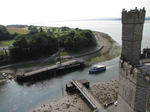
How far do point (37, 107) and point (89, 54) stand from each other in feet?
122

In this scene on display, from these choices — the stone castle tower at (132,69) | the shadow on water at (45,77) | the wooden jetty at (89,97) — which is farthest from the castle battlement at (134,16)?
the shadow on water at (45,77)

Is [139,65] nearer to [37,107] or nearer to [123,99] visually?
[123,99]

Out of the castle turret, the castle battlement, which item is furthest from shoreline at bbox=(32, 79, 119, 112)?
the castle battlement

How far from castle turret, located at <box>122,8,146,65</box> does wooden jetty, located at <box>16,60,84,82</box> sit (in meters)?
31.6

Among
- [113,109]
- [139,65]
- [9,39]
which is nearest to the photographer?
[139,65]

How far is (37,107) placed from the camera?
2711 centimetres

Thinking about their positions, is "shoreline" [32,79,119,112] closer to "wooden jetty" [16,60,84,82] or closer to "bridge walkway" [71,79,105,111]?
"bridge walkway" [71,79,105,111]

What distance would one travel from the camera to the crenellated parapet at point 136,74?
1003cm

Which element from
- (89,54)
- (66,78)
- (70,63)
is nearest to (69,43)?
(89,54)

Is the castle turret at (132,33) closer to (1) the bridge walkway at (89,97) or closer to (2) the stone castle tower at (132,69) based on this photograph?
(2) the stone castle tower at (132,69)

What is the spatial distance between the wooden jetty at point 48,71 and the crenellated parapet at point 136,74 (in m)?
31.8

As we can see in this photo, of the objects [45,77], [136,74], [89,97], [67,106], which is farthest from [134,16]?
[45,77]

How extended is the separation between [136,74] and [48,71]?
33.7 m

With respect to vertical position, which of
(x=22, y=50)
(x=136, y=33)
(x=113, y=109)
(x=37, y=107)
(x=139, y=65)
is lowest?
(x=37, y=107)
